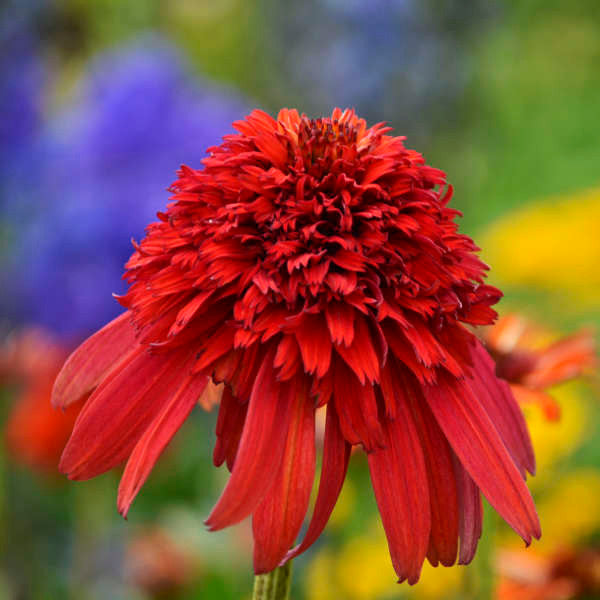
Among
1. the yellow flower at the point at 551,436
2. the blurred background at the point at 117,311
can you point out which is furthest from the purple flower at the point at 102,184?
the yellow flower at the point at 551,436

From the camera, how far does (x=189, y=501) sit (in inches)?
51.0

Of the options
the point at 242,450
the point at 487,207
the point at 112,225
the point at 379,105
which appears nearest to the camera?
the point at 242,450

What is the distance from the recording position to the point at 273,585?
38 cm

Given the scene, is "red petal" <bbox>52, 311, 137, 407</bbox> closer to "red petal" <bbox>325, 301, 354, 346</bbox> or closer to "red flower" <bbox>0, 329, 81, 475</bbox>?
"red petal" <bbox>325, 301, 354, 346</bbox>

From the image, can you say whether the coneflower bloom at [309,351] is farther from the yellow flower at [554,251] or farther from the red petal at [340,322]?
the yellow flower at [554,251]

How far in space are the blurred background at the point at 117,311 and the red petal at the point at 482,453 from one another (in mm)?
199

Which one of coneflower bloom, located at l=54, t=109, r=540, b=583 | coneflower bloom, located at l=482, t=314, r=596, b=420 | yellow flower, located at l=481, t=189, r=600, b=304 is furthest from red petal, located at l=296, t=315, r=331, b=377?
yellow flower, located at l=481, t=189, r=600, b=304

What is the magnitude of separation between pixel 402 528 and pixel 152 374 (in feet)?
0.39

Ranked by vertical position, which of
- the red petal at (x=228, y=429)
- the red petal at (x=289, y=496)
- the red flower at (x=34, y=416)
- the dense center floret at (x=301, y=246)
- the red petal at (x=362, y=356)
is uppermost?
the red flower at (x=34, y=416)

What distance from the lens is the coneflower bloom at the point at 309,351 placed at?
35 centimetres

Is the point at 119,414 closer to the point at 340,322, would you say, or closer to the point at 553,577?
the point at 340,322

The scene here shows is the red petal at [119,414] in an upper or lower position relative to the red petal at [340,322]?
lower

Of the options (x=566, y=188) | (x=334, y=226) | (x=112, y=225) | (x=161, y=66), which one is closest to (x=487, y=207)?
(x=566, y=188)

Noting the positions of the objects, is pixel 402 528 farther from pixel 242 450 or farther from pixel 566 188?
pixel 566 188
